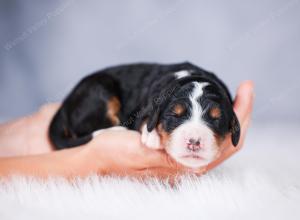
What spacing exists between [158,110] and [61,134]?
46.7 inches

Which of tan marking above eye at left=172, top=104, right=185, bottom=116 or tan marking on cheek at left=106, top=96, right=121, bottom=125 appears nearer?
tan marking above eye at left=172, top=104, right=185, bottom=116

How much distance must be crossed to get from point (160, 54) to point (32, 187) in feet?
10.8

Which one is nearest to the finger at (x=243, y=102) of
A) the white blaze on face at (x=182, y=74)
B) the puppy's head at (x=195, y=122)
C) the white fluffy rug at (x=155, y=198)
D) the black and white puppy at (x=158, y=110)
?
the black and white puppy at (x=158, y=110)

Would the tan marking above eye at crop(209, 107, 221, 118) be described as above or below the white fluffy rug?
above

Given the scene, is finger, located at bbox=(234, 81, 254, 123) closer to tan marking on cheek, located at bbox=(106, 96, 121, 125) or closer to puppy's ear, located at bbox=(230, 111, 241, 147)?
A: puppy's ear, located at bbox=(230, 111, 241, 147)

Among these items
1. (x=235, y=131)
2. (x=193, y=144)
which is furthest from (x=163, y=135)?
(x=235, y=131)

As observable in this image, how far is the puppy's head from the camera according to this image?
11.0ft

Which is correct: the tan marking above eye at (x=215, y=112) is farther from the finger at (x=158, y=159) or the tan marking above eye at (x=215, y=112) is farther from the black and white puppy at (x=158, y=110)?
the finger at (x=158, y=159)

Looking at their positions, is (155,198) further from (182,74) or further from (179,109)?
(182,74)

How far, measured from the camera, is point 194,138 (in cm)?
331

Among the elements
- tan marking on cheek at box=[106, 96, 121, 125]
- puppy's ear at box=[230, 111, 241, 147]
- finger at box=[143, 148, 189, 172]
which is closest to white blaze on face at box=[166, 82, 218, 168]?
finger at box=[143, 148, 189, 172]

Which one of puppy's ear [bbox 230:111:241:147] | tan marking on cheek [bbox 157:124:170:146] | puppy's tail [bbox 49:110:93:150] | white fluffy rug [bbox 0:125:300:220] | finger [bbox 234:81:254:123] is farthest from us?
puppy's tail [bbox 49:110:93:150]

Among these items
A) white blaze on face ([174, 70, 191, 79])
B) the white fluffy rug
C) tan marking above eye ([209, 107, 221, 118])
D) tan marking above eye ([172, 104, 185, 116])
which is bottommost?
the white fluffy rug

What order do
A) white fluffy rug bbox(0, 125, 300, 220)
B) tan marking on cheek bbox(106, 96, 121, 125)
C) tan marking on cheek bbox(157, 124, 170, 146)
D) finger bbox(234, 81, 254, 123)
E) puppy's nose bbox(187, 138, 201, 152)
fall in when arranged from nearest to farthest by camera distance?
white fluffy rug bbox(0, 125, 300, 220) < puppy's nose bbox(187, 138, 201, 152) < tan marking on cheek bbox(157, 124, 170, 146) < finger bbox(234, 81, 254, 123) < tan marking on cheek bbox(106, 96, 121, 125)
